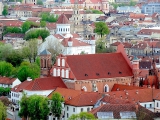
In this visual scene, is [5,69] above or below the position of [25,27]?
above

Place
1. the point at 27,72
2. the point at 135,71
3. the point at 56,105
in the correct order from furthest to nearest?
the point at 27,72
the point at 135,71
the point at 56,105

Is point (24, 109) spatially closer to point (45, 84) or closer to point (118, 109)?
point (45, 84)

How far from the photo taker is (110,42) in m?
131

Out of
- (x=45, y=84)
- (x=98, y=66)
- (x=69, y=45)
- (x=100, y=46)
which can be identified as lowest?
(x=100, y=46)

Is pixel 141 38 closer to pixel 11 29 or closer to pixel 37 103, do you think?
pixel 11 29

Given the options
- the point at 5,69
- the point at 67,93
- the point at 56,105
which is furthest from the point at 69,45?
the point at 56,105

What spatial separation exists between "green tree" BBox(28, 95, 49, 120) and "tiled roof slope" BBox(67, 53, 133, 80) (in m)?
7.83

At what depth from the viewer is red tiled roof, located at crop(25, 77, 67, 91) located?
7162cm

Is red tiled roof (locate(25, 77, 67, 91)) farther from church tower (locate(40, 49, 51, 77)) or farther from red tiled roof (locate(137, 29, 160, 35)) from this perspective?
red tiled roof (locate(137, 29, 160, 35))

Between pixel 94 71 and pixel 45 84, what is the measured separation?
5.47m

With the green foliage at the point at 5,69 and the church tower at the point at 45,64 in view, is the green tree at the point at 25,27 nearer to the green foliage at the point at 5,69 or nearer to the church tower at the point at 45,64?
the green foliage at the point at 5,69

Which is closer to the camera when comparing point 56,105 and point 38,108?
point 38,108

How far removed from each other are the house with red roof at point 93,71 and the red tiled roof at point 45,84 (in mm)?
859

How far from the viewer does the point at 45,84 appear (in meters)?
72.0
